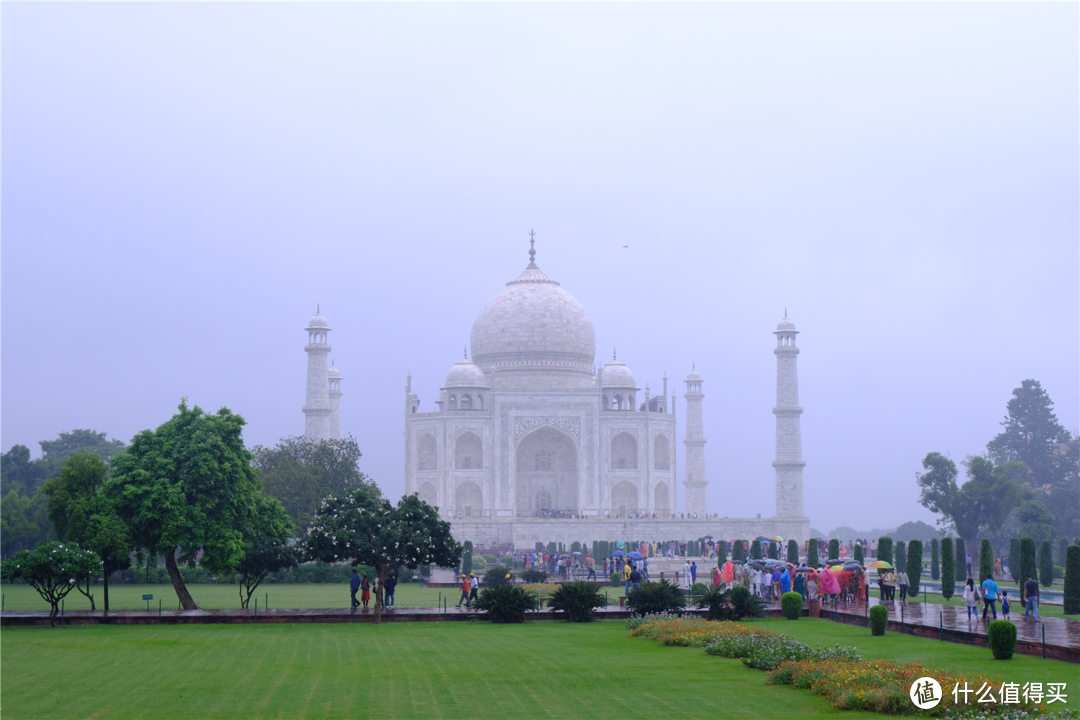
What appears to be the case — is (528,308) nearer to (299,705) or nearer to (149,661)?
(149,661)

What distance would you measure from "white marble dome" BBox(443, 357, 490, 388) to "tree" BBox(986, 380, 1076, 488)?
2686cm

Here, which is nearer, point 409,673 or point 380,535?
point 409,673

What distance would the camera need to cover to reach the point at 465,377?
52.2 meters

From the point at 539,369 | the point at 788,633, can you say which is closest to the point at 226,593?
the point at 788,633

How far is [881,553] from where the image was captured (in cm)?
2850

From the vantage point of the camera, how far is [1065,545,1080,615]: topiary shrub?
843 inches

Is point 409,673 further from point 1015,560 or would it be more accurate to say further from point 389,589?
point 1015,560

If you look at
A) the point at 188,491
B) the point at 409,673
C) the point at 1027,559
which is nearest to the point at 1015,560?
the point at 1027,559

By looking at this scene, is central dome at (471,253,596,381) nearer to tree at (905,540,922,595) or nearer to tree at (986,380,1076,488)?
tree at (986,380,1076,488)

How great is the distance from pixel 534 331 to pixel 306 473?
19470mm

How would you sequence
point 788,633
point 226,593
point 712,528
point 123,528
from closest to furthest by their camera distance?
point 788,633 < point 123,528 < point 226,593 < point 712,528

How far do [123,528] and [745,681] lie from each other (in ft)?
44.2

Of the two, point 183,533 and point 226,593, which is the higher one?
point 183,533

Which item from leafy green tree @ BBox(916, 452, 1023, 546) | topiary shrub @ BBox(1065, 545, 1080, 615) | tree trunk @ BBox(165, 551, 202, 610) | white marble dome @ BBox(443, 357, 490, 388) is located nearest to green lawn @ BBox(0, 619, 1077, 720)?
tree trunk @ BBox(165, 551, 202, 610)
